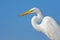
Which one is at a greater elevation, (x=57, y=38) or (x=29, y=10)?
(x=29, y=10)

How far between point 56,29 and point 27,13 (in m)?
1.16

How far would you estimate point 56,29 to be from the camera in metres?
13.2

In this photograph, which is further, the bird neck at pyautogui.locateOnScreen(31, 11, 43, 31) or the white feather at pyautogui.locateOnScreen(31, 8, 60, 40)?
the bird neck at pyautogui.locateOnScreen(31, 11, 43, 31)

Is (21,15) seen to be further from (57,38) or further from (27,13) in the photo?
(57,38)

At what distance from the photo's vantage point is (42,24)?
13.3 meters

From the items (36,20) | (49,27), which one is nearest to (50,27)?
(49,27)

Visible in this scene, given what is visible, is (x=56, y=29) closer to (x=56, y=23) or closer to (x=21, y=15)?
(x=56, y=23)

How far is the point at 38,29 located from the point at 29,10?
748mm

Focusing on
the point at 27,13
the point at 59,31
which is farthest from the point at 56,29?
the point at 27,13

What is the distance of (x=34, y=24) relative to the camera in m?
13.5

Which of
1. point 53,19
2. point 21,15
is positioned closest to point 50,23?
point 53,19

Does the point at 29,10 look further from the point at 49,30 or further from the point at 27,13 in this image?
the point at 49,30

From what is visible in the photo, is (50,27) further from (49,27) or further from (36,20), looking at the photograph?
(36,20)

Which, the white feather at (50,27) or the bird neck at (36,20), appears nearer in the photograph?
the white feather at (50,27)
